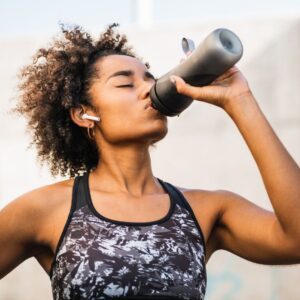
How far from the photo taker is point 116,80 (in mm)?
2396

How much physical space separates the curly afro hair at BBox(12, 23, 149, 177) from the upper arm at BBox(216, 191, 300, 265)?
1.68 feet

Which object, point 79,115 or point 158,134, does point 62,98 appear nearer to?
point 79,115

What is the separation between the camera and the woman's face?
7.39ft

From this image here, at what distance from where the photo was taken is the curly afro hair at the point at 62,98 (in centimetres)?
257

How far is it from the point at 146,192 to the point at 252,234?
36cm

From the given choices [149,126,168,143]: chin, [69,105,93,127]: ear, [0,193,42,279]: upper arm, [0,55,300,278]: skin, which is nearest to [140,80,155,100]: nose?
[0,55,300,278]: skin

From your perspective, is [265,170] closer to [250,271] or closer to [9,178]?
[250,271]

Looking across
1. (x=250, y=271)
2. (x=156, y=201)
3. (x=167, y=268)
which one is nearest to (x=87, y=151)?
(x=156, y=201)

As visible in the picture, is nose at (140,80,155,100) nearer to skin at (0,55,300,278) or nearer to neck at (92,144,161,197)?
skin at (0,55,300,278)

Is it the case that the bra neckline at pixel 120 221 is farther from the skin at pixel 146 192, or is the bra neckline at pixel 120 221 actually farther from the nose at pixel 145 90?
the nose at pixel 145 90

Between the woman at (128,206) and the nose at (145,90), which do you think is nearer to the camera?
the woman at (128,206)

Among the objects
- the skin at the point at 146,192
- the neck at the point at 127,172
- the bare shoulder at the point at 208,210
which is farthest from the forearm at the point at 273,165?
the neck at the point at 127,172

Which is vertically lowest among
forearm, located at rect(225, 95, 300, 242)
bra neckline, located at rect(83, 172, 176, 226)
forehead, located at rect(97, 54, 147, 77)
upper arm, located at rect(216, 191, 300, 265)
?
upper arm, located at rect(216, 191, 300, 265)

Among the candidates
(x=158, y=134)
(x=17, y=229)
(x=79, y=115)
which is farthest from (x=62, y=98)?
(x=17, y=229)
